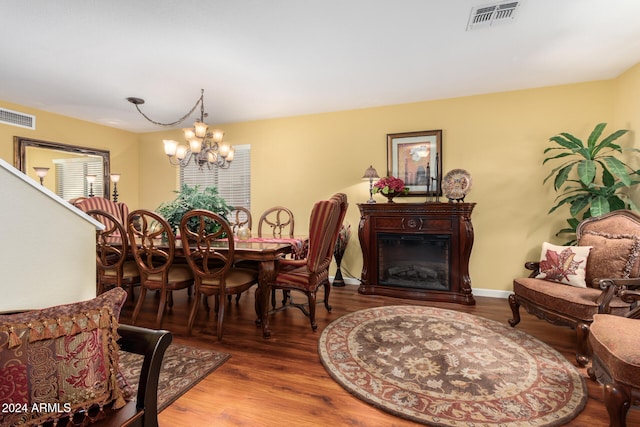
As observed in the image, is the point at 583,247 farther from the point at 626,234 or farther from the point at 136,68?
the point at 136,68

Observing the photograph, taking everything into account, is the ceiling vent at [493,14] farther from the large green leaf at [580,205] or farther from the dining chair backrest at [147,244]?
the dining chair backrest at [147,244]

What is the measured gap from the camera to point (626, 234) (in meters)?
2.26

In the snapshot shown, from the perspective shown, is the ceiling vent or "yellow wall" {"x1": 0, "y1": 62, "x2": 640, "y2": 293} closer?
the ceiling vent

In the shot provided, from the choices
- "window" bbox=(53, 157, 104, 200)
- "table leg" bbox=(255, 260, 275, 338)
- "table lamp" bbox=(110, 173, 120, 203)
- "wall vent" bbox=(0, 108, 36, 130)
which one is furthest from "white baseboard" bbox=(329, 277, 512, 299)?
"wall vent" bbox=(0, 108, 36, 130)

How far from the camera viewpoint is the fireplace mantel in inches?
128

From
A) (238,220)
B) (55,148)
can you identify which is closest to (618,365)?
(238,220)

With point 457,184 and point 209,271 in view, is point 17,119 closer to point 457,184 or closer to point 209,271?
point 209,271

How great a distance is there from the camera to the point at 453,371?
1.85m

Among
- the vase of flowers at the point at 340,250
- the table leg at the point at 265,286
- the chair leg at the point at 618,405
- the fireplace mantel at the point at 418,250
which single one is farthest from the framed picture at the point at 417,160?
the chair leg at the point at 618,405

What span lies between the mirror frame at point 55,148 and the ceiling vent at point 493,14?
537cm

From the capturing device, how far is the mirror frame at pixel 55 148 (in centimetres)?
367

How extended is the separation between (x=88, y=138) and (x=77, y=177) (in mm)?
673

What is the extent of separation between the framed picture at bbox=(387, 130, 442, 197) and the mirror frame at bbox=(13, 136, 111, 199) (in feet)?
15.2

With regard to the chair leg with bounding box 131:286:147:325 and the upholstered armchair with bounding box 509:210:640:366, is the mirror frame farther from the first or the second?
the upholstered armchair with bounding box 509:210:640:366
